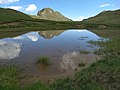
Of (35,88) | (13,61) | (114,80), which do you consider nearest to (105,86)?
(114,80)

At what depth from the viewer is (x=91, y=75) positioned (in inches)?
712

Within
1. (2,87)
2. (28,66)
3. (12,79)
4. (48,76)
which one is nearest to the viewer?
(2,87)

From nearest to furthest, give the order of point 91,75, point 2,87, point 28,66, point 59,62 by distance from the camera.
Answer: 1. point 2,87
2. point 91,75
3. point 28,66
4. point 59,62

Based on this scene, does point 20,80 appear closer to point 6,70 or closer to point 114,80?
point 6,70

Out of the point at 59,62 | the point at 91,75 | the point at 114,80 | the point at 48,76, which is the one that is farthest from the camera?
the point at 59,62

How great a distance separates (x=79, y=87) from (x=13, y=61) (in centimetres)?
1664

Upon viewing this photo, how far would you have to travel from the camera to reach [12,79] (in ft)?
67.5

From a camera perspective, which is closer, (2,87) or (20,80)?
(2,87)

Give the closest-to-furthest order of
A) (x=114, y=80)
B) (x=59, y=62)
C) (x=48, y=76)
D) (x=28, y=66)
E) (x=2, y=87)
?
(x=2, y=87) < (x=114, y=80) < (x=48, y=76) < (x=28, y=66) < (x=59, y=62)

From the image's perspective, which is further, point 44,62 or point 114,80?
point 44,62

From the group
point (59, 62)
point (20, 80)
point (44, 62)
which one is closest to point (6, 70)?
point (20, 80)

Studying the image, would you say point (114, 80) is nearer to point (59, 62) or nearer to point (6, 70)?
point (6, 70)

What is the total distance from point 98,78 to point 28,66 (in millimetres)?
12293

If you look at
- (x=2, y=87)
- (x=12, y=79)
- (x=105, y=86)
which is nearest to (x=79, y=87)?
(x=105, y=86)
